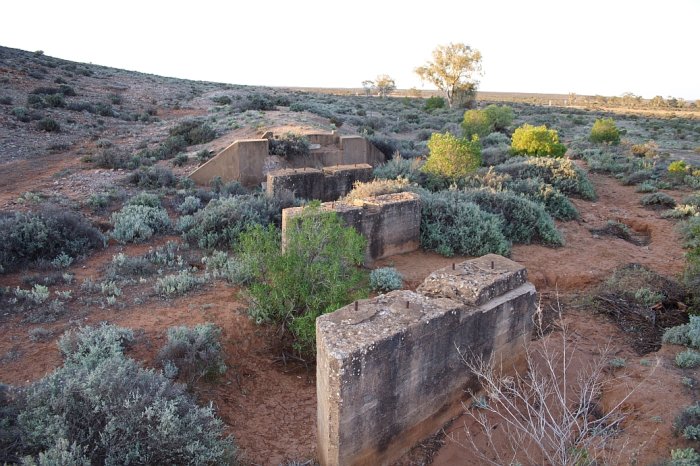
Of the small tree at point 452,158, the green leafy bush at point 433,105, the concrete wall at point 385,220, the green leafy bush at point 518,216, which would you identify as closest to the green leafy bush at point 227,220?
the concrete wall at point 385,220

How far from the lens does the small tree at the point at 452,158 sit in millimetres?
13000

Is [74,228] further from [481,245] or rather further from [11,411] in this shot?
[481,245]

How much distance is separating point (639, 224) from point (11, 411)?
1392 cm

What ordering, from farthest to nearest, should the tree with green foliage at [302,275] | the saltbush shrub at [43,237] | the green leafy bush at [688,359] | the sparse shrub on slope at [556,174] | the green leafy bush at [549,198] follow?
the sparse shrub on slope at [556,174] → the green leafy bush at [549,198] → the saltbush shrub at [43,237] → the tree with green foliage at [302,275] → the green leafy bush at [688,359]

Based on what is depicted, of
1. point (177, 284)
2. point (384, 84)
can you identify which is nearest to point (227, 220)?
point (177, 284)

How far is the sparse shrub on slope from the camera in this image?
14867mm

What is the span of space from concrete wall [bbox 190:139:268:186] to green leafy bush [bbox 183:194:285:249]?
3.63m

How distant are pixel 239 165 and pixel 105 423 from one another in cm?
1024

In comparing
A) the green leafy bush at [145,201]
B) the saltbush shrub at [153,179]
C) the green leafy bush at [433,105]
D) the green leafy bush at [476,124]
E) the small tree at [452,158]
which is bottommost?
the green leafy bush at [145,201]

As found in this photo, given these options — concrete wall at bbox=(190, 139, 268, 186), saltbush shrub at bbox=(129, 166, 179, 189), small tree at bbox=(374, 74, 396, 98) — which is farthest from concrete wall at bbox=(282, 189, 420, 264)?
small tree at bbox=(374, 74, 396, 98)

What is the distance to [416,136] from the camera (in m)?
25.9

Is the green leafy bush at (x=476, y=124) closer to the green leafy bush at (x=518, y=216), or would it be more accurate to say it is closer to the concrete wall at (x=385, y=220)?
the green leafy bush at (x=518, y=216)

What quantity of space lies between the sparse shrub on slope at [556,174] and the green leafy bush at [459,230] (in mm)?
5455

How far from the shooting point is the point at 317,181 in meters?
11.2
